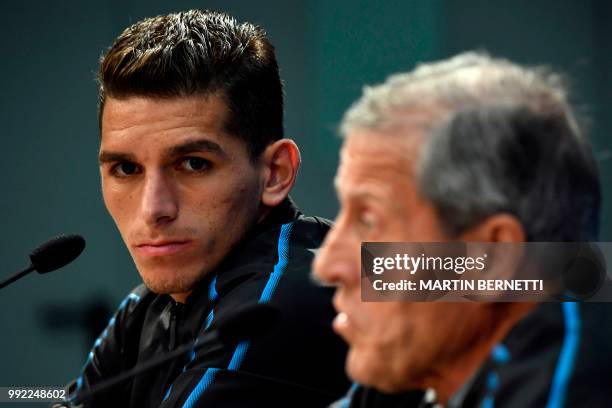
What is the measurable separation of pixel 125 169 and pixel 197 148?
0.54 feet

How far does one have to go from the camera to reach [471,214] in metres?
1.04

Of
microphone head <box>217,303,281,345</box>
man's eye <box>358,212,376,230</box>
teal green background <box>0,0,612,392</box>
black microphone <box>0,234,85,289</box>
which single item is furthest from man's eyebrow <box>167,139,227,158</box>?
teal green background <box>0,0,612,392</box>

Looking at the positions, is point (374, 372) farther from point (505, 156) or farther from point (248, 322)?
point (505, 156)

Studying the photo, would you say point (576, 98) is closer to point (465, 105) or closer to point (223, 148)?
point (465, 105)

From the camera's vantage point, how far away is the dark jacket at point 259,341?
1.55m

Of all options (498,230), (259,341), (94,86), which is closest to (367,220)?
(498,230)

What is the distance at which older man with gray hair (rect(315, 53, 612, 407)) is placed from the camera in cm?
102

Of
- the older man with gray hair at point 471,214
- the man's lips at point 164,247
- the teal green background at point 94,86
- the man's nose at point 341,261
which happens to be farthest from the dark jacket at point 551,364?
the teal green background at point 94,86

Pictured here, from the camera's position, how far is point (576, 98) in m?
1.17

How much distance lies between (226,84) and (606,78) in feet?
7.92

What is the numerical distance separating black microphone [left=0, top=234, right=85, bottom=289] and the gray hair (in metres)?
0.88

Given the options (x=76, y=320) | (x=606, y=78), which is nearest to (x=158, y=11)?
(x=76, y=320)

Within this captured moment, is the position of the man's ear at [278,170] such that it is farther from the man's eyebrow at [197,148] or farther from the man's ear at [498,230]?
the man's ear at [498,230]

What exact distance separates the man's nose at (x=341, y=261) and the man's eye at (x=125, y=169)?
717mm
